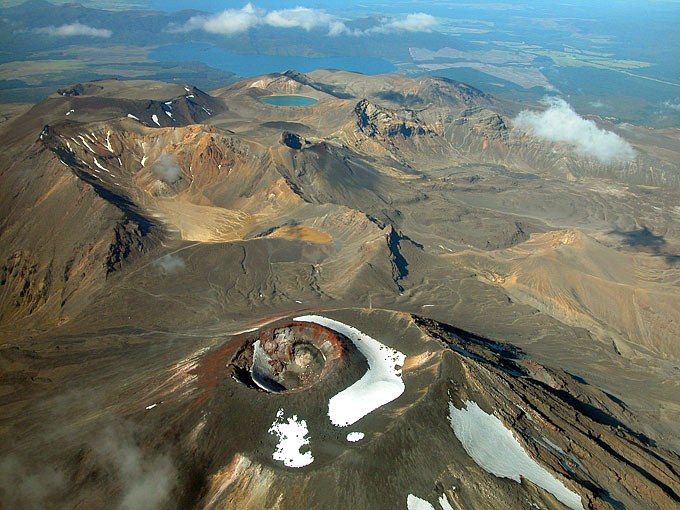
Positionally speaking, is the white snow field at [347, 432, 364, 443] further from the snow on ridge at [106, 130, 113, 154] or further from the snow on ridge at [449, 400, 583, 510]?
the snow on ridge at [106, 130, 113, 154]

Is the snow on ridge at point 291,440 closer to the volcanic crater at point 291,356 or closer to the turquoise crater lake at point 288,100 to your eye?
the volcanic crater at point 291,356

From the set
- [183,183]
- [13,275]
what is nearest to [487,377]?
[13,275]

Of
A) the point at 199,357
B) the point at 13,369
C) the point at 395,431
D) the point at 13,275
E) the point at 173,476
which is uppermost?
the point at 395,431

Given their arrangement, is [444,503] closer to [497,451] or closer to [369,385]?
[497,451]

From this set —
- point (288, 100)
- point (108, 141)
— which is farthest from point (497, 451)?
point (288, 100)

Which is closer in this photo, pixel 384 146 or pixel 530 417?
pixel 530 417

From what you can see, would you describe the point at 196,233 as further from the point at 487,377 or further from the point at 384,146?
the point at 384,146
